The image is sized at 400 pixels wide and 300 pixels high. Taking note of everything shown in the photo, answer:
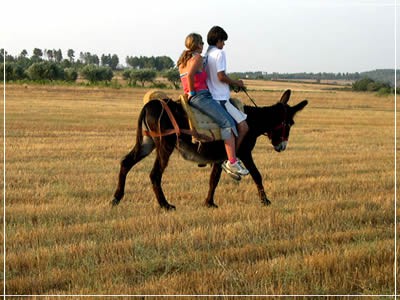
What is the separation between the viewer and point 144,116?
7.84 metres

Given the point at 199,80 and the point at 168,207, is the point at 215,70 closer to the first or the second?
the point at 199,80

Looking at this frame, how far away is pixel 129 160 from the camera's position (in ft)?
26.7

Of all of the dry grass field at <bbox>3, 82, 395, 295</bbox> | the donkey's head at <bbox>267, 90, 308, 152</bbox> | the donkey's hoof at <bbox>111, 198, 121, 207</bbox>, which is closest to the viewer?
the dry grass field at <bbox>3, 82, 395, 295</bbox>

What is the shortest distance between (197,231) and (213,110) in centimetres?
196

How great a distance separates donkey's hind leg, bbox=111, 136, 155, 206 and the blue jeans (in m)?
1.09

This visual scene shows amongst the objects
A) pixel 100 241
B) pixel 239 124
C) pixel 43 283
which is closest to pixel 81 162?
pixel 239 124

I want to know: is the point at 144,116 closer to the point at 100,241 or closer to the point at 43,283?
the point at 100,241

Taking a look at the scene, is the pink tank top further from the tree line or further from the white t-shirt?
the tree line

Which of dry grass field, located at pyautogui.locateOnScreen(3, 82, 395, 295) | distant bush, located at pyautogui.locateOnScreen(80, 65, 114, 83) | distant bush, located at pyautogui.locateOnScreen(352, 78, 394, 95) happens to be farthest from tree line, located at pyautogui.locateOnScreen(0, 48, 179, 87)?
dry grass field, located at pyautogui.locateOnScreen(3, 82, 395, 295)

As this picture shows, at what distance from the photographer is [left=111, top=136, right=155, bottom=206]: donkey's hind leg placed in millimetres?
8062

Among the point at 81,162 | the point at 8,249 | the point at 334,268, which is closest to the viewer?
the point at 334,268

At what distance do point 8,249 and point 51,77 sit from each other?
76792 millimetres

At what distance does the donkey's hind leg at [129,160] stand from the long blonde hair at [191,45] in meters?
1.49

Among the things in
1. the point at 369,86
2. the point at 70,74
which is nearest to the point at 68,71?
the point at 70,74
